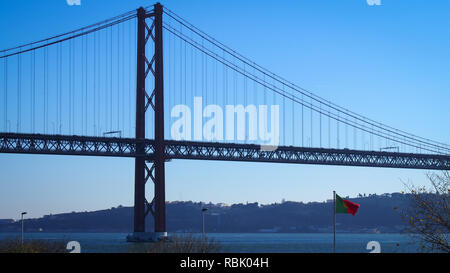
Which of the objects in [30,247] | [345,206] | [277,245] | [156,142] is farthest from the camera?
[277,245]

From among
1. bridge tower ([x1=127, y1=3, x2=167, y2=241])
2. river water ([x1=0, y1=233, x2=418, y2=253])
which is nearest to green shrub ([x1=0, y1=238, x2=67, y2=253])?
river water ([x1=0, y1=233, x2=418, y2=253])

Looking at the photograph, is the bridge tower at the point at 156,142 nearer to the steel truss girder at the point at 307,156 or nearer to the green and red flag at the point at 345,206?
the steel truss girder at the point at 307,156

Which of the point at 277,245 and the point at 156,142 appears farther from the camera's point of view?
the point at 277,245

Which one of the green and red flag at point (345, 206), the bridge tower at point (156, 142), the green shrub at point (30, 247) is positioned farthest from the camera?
the bridge tower at point (156, 142)

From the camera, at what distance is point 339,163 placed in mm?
71750

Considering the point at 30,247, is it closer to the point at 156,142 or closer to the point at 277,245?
the point at 156,142

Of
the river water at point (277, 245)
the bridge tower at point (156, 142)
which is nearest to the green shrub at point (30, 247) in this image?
the river water at point (277, 245)

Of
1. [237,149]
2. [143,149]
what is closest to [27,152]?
[143,149]

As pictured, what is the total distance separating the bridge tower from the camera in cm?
5694

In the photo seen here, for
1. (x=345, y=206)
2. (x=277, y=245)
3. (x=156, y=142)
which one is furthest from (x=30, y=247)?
(x=277, y=245)

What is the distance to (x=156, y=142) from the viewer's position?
57219 millimetres

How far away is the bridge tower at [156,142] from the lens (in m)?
56.9

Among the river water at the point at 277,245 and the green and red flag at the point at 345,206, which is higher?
the green and red flag at the point at 345,206

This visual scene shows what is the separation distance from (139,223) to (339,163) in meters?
22.0
